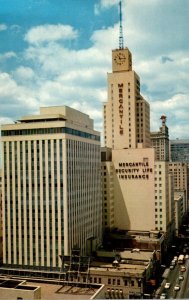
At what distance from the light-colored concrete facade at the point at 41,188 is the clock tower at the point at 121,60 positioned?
49.0 feet

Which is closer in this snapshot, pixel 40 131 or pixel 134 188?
pixel 40 131

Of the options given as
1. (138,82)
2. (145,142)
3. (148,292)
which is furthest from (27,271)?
(138,82)

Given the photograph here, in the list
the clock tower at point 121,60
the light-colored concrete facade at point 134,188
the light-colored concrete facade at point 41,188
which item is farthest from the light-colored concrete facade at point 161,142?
the light-colored concrete facade at point 41,188

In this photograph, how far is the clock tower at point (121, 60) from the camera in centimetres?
4247

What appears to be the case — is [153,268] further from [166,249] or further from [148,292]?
[166,249]

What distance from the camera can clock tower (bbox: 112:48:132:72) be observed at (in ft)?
139

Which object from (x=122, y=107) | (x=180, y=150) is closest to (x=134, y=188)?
(x=122, y=107)

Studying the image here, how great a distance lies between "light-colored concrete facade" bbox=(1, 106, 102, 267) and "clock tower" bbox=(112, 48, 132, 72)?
588 inches

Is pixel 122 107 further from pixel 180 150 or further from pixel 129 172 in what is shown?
pixel 180 150

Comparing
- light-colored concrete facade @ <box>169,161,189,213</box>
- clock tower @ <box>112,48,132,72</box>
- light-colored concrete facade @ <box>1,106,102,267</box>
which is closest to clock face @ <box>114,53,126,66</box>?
clock tower @ <box>112,48,132,72</box>

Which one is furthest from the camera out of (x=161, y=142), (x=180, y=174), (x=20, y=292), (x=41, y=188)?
(x=161, y=142)

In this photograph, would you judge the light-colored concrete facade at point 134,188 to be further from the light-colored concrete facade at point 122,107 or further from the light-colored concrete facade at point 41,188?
the light-colored concrete facade at point 41,188

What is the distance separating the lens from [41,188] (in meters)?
27.4

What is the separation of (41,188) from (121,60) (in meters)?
20.7
